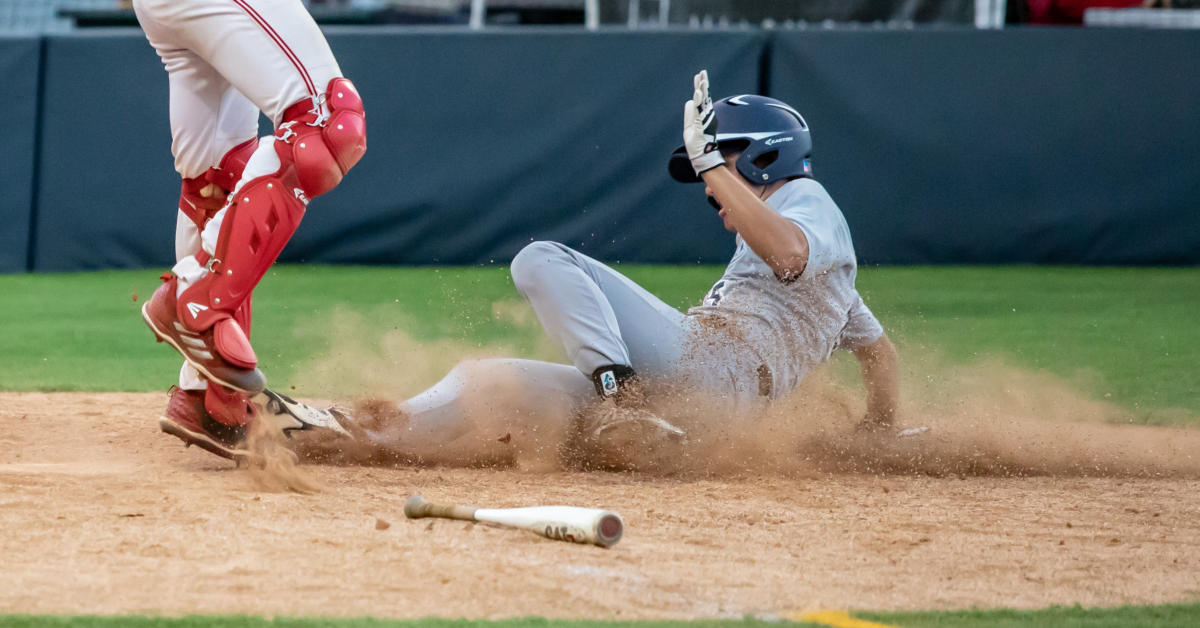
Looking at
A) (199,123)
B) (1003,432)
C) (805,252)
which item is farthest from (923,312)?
(199,123)

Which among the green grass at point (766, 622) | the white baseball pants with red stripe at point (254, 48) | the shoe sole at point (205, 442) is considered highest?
the white baseball pants with red stripe at point (254, 48)

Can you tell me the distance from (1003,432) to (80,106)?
762 cm

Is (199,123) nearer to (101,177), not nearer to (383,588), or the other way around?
(383,588)

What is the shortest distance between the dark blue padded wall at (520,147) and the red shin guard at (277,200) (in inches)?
235

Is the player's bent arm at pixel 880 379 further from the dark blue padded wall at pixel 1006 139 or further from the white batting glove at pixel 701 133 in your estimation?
the dark blue padded wall at pixel 1006 139

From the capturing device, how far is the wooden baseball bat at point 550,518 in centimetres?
238

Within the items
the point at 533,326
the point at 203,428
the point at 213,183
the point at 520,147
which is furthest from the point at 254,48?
the point at 520,147

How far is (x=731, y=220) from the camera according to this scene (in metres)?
3.15

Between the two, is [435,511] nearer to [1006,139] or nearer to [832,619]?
[832,619]

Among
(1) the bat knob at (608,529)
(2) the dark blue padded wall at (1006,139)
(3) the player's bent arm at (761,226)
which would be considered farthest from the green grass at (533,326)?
(1) the bat knob at (608,529)

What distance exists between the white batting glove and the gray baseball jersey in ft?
0.82

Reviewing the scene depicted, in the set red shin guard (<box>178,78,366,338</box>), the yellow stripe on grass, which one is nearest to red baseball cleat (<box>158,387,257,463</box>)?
red shin guard (<box>178,78,366,338</box>)

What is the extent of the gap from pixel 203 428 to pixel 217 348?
53 centimetres

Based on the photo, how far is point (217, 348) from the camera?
8.81 ft
